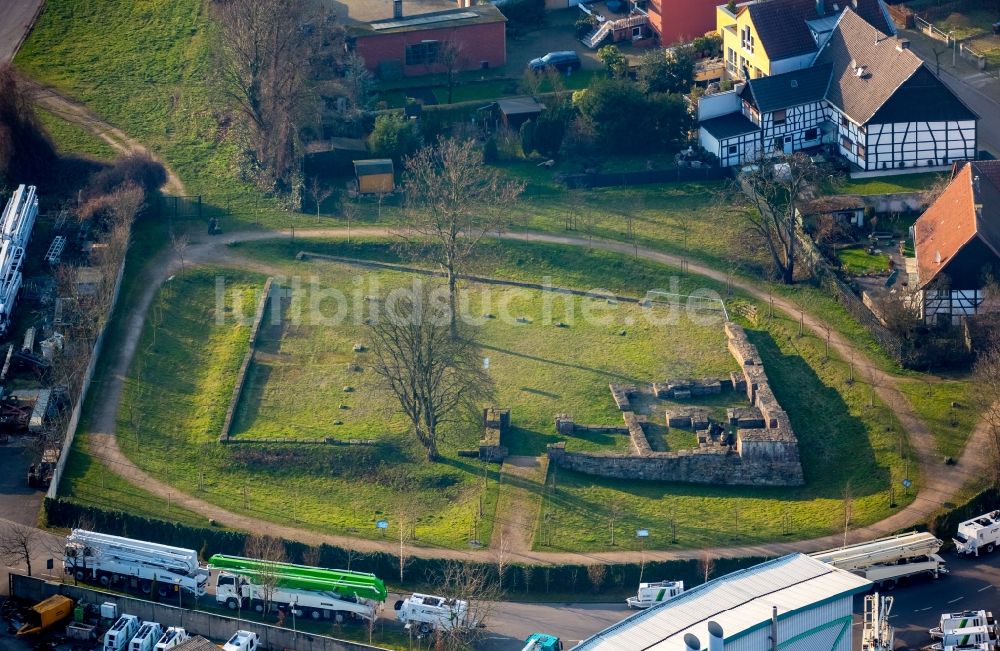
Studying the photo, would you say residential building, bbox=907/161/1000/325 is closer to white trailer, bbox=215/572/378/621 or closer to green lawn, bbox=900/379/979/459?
green lawn, bbox=900/379/979/459

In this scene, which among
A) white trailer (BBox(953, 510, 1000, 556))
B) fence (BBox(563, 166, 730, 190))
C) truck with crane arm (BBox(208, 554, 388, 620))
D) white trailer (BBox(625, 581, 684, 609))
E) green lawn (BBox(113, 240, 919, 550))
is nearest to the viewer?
truck with crane arm (BBox(208, 554, 388, 620))

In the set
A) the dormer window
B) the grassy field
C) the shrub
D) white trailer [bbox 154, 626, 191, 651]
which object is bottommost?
white trailer [bbox 154, 626, 191, 651]

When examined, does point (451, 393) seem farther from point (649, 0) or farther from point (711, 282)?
point (649, 0)

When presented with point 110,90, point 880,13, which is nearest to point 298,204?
point 110,90

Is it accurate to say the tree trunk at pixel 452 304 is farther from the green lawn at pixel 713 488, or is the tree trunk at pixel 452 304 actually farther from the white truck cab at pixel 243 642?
the white truck cab at pixel 243 642

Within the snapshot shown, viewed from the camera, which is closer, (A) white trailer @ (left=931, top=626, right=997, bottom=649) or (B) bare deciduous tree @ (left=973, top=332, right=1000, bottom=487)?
(A) white trailer @ (left=931, top=626, right=997, bottom=649)

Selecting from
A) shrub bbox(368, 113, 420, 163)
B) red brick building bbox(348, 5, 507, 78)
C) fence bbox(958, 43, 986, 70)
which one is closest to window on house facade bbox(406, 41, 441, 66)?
red brick building bbox(348, 5, 507, 78)

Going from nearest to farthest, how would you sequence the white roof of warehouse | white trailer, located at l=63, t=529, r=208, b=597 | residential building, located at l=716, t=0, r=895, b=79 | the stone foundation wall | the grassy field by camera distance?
the white roof of warehouse < white trailer, located at l=63, t=529, r=208, b=597 < the grassy field < the stone foundation wall < residential building, located at l=716, t=0, r=895, b=79

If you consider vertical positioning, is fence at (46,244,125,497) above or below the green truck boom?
above
